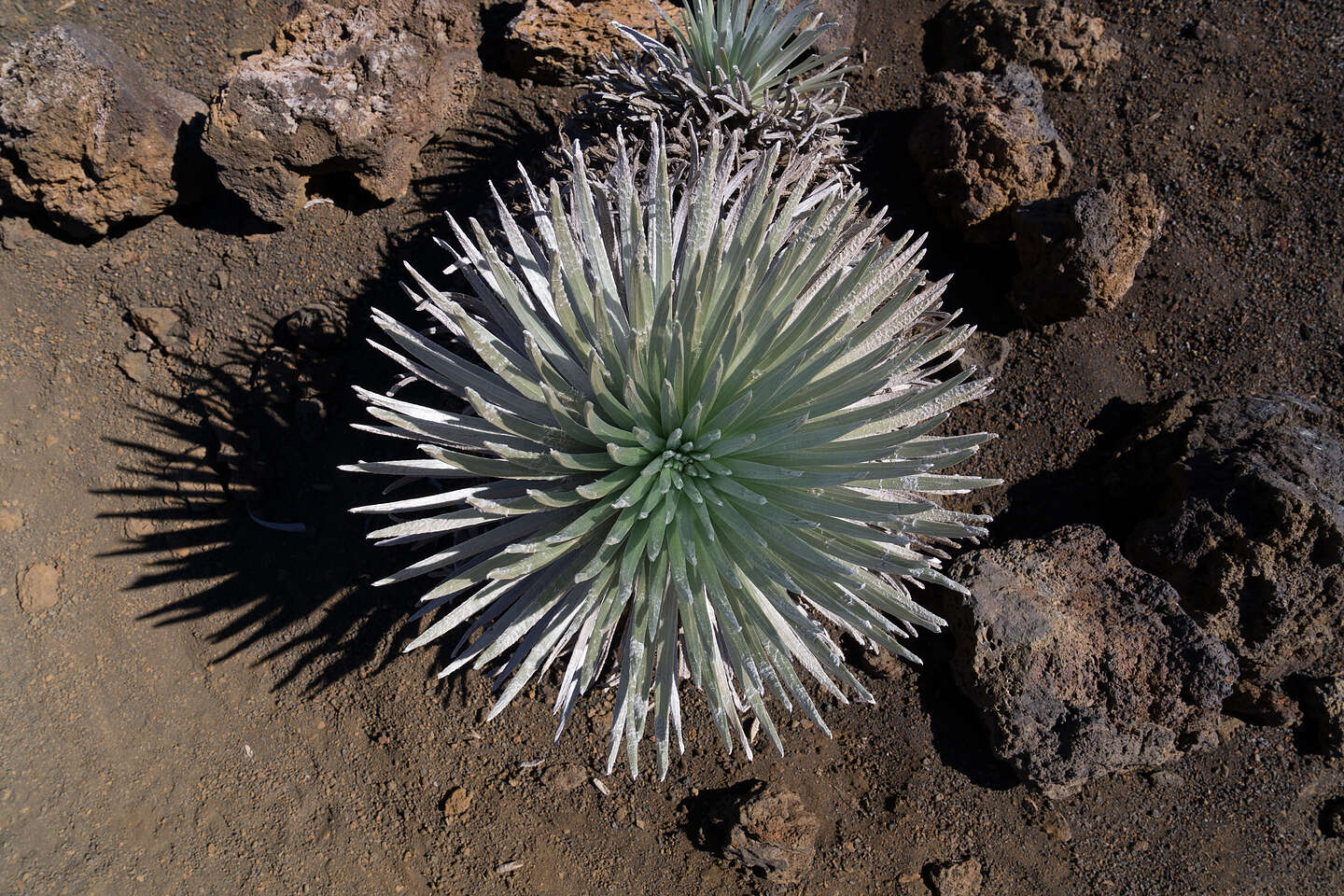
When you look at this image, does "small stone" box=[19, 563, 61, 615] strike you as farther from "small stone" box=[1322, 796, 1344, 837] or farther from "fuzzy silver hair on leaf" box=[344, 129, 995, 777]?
"small stone" box=[1322, 796, 1344, 837]

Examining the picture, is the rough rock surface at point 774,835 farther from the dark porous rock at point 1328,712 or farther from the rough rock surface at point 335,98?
the rough rock surface at point 335,98

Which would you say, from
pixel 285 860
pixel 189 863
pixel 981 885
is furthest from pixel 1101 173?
pixel 189 863

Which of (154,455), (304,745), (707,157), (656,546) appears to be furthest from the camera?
(154,455)

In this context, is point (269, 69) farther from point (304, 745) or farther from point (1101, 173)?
point (1101, 173)

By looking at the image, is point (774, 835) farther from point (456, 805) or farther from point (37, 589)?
point (37, 589)

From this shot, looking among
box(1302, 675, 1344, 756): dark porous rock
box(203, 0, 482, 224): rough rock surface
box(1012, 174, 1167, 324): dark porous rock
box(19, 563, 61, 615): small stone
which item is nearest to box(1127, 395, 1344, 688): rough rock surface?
box(1302, 675, 1344, 756): dark porous rock

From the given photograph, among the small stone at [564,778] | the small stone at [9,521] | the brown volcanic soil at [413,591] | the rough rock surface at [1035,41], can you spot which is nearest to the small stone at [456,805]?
the brown volcanic soil at [413,591]
